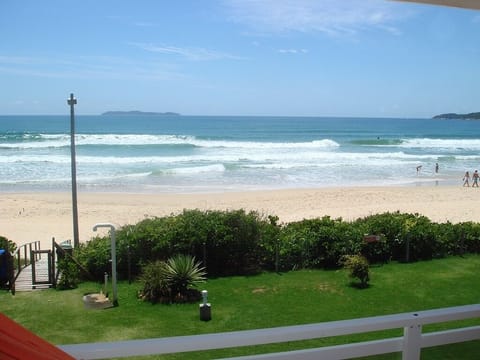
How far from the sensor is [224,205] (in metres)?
20.5

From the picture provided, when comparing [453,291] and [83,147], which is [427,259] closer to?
[453,291]

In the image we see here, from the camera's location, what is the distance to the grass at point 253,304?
7055 millimetres

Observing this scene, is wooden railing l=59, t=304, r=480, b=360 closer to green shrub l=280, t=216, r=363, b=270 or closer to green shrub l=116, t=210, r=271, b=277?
green shrub l=116, t=210, r=271, b=277

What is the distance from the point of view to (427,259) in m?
10.6

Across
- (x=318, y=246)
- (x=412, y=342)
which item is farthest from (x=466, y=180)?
(x=412, y=342)

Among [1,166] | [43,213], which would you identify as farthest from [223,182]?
[1,166]

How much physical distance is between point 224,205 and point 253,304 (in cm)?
1255

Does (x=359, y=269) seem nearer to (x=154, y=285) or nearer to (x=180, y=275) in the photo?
(x=180, y=275)

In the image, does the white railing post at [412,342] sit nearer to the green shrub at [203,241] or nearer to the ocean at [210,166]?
the green shrub at [203,241]

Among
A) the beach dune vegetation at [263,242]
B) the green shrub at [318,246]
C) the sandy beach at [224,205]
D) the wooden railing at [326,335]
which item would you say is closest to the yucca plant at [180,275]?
the beach dune vegetation at [263,242]

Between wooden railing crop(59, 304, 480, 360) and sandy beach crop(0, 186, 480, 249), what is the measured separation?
14045mm

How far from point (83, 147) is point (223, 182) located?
24099 millimetres

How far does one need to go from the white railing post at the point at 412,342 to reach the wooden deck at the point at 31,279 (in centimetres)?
829

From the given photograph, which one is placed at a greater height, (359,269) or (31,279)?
(359,269)
